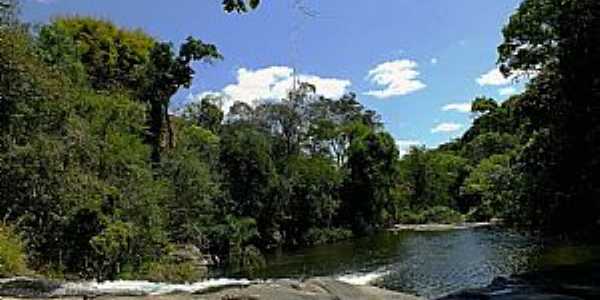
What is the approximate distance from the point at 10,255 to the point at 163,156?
18171 millimetres

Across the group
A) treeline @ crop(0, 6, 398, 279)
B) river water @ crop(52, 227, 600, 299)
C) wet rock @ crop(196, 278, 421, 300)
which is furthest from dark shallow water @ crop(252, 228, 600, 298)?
wet rock @ crop(196, 278, 421, 300)

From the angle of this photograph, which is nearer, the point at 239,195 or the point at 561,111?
the point at 561,111

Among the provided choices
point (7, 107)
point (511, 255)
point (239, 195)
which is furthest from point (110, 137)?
point (239, 195)

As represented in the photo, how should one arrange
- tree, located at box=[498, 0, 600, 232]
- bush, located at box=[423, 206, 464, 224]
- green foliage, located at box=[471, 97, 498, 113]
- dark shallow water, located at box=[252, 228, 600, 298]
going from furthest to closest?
bush, located at box=[423, 206, 464, 224], green foliage, located at box=[471, 97, 498, 113], dark shallow water, located at box=[252, 228, 600, 298], tree, located at box=[498, 0, 600, 232]

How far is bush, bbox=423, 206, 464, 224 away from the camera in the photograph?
74438mm

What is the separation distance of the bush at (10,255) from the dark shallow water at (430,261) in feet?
40.8

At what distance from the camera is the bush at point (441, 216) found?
244 feet

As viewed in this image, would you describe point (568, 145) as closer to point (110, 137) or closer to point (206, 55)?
point (110, 137)

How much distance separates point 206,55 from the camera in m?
39.1

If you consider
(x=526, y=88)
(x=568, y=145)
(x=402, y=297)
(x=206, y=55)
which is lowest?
(x=402, y=297)

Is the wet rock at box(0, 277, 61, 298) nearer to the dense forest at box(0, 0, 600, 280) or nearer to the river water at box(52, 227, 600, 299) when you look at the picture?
the river water at box(52, 227, 600, 299)

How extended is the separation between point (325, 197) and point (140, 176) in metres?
33.6

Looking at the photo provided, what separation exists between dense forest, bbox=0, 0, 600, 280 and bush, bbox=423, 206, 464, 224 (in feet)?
68.7

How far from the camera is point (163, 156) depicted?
37.6 metres
